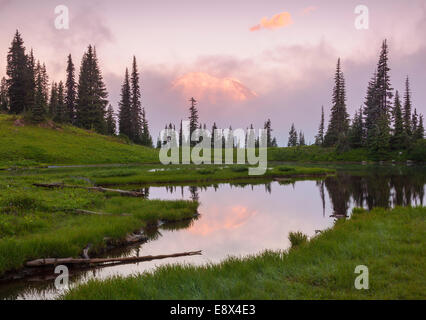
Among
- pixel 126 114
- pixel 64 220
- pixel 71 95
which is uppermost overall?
pixel 71 95

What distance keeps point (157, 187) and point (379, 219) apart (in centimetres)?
2391

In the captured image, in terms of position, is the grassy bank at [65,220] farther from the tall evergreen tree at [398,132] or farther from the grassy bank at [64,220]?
→ the tall evergreen tree at [398,132]

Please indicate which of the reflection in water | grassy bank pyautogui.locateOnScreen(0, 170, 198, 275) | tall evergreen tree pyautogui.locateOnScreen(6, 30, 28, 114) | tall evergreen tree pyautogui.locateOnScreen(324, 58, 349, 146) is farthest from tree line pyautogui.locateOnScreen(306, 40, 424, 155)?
tall evergreen tree pyautogui.locateOnScreen(6, 30, 28, 114)

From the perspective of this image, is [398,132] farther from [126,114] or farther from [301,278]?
[301,278]

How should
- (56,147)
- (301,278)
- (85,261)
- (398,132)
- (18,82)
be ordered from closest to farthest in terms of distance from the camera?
(301,278)
(85,261)
(56,147)
(398,132)
(18,82)

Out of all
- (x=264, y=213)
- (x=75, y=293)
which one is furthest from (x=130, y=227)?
(x=264, y=213)

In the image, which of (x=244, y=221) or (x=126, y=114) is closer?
(x=244, y=221)

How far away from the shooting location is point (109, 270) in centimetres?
991

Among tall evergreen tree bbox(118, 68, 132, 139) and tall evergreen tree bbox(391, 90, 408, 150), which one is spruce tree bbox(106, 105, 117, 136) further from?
tall evergreen tree bbox(391, 90, 408, 150)

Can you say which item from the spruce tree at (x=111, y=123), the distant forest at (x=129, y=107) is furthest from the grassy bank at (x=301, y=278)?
the spruce tree at (x=111, y=123)

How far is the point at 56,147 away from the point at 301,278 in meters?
57.1

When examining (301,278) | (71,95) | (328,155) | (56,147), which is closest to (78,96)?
(71,95)

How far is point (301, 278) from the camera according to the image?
21.9 ft
